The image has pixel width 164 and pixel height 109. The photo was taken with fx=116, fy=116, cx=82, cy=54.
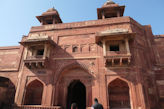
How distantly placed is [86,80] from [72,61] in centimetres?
221

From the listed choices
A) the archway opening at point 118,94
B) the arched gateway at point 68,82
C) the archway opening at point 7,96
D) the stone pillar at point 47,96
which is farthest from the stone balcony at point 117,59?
the archway opening at point 7,96

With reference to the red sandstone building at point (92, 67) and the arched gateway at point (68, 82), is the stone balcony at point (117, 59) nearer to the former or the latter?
the red sandstone building at point (92, 67)

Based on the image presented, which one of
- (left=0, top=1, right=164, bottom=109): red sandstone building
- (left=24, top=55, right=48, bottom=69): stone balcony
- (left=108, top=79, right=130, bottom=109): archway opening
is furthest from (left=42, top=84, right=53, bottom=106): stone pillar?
(left=108, top=79, right=130, bottom=109): archway opening

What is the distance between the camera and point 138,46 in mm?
10938

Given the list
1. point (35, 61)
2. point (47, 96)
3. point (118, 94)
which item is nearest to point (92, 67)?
point (118, 94)

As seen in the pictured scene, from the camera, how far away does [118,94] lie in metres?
9.73

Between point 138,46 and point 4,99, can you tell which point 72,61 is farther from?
point 4,99

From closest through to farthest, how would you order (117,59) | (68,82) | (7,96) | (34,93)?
1. (117,59)
2. (68,82)
3. (34,93)
4. (7,96)

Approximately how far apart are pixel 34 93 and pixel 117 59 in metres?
8.56

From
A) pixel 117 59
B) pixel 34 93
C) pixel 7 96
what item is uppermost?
pixel 117 59

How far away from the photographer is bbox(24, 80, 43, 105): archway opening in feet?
36.2

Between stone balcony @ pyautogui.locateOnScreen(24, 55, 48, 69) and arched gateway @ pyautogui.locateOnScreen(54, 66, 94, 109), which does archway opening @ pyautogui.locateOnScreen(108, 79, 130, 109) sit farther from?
stone balcony @ pyautogui.locateOnScreen(24, 55, 48, 69)

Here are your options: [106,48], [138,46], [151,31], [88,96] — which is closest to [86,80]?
[88,96]

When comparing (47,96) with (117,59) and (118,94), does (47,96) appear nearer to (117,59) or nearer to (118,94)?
(118,94)
